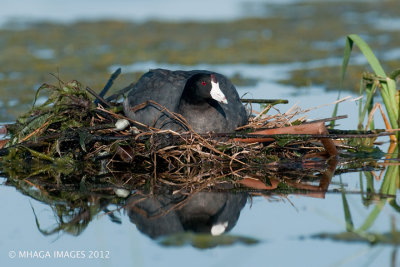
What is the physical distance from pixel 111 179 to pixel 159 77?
1160 mm

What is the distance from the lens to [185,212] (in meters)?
4.62

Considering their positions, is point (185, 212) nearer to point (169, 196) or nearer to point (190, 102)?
point (169, 196)

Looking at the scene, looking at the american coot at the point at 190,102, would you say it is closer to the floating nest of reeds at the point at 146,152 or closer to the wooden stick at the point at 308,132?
the floating nest of reeds at the point at 146,152

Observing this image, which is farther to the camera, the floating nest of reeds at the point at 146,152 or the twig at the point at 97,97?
the twig at the point at 97,97

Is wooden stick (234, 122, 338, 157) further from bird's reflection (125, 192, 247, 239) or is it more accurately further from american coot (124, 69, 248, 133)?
bird's reflection (125, 192, 247, 239)

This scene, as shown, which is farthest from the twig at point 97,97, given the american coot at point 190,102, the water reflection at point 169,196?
the water reflection at point 169,196

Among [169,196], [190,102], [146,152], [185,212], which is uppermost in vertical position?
[190,102]

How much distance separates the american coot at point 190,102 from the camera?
5.75 metres

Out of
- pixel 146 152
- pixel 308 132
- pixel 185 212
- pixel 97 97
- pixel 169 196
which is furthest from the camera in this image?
pixel 97 97

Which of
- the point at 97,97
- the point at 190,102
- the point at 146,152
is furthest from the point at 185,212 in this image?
the point at 97,97

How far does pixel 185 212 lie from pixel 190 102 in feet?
4.81

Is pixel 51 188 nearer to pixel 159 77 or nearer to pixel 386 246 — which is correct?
pixel 159 77

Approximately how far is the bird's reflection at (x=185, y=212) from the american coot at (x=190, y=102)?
3.08 feet

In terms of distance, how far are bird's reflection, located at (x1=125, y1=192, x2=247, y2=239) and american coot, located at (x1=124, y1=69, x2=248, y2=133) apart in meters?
0.94
